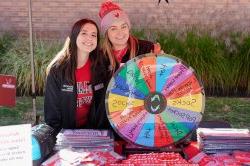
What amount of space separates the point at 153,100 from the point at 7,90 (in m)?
1.07

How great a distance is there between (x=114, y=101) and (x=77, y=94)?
0.39 metres

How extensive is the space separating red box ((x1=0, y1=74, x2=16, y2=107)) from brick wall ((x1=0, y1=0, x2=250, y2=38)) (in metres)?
6.86

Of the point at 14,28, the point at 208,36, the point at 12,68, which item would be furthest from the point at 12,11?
the point at 208,36

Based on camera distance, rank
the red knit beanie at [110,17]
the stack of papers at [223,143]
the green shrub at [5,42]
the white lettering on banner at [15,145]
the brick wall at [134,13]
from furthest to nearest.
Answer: the brick wall at [134,13], the green shrub at [5,42], the red knit beanie at [110,17], the stack of papers at [223,143], the white lettering on banner at [15,145]

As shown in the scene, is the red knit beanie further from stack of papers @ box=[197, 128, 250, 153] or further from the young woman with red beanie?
stack of papers @ box=[197, 128, 250, 153]

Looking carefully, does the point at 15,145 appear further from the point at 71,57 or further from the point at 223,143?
the point at 223,143

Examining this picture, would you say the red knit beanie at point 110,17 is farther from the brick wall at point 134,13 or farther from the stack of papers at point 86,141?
the brick wall at point 134,13

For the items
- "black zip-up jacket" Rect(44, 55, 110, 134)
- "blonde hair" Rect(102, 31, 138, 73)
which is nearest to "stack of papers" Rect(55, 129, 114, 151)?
"black zip-up jacket" Rect(44, 55, 110, 134)

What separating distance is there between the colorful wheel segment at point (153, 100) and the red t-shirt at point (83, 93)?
1.16 ft

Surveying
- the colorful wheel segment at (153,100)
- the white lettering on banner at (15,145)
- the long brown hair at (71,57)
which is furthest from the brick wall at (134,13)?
the white lettering on banner at (15,145)

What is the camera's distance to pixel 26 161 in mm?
2035

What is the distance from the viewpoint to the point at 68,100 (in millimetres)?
2867

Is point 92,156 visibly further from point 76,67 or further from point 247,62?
point 247,62

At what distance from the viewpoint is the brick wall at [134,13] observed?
9.89m
